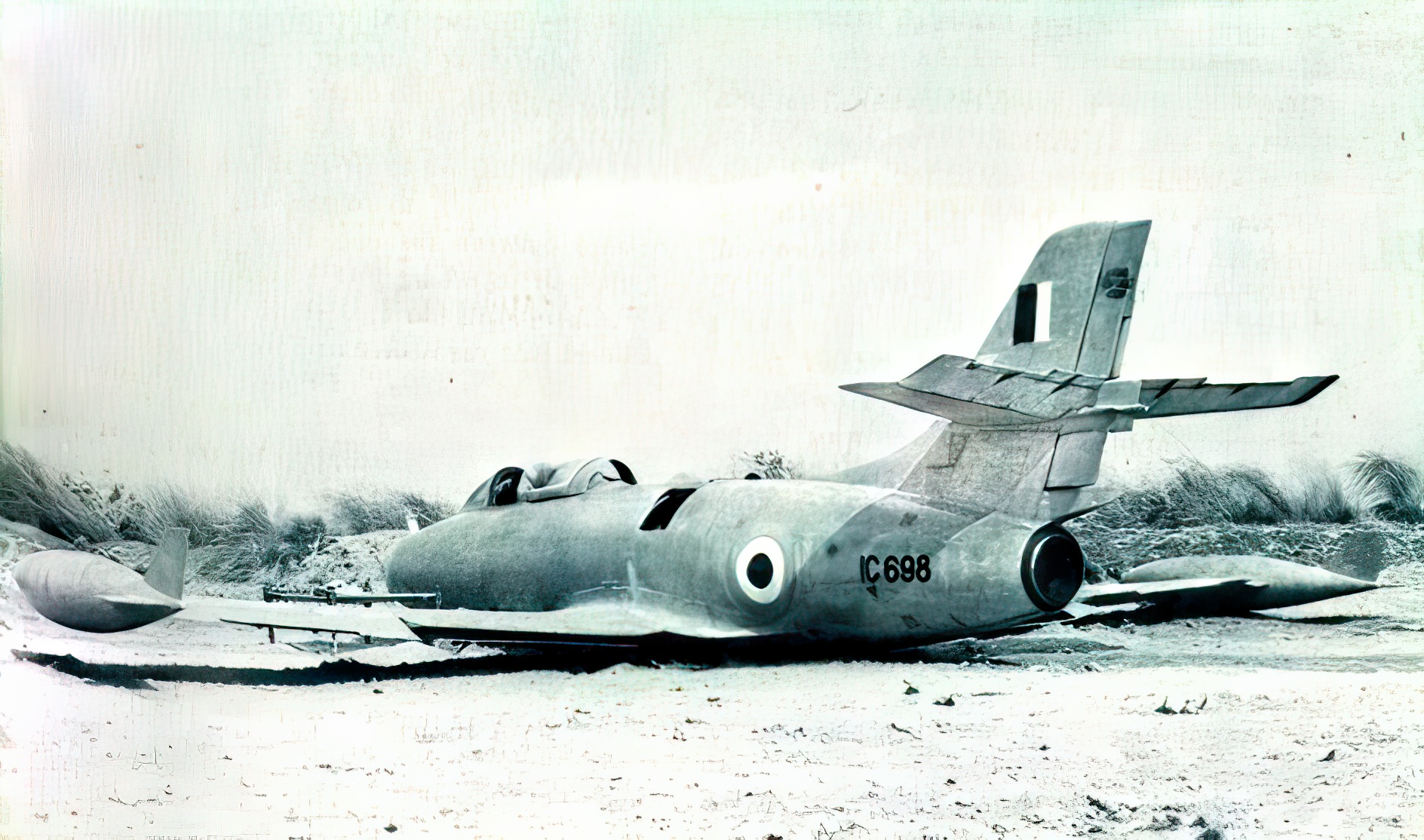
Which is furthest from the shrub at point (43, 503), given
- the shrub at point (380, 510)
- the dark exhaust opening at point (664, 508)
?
the dark exhaust opening at point (664, 508)

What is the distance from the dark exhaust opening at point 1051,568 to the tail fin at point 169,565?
22.6 feet

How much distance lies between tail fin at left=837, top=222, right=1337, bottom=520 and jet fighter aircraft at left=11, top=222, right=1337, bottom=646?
0.01 m

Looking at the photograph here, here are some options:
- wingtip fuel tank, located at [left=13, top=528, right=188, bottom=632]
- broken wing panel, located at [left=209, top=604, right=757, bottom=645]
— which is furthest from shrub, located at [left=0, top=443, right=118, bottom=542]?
broken wing panel, located at [left=209, top=604, right=757, bottom=645]

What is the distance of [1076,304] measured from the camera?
24.3 ft

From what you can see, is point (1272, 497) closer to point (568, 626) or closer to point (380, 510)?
point (568, 626)

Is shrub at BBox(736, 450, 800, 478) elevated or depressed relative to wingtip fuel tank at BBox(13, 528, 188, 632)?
elevated

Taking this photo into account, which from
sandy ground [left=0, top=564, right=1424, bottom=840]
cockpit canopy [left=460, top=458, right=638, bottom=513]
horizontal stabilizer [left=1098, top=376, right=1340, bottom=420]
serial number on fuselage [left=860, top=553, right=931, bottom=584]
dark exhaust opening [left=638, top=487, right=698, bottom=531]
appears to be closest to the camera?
sandy ground [left=0, top=564, right=1424, bottom=840]

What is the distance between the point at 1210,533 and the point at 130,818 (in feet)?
29.1

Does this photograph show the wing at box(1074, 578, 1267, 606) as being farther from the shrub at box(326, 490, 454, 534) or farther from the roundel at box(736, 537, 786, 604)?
the shrub at box(326, 490, 454, 534)

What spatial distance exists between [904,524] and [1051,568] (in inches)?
39.4

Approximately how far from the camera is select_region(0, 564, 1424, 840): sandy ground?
665 cm

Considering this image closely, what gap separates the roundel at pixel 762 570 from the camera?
27.0 ft

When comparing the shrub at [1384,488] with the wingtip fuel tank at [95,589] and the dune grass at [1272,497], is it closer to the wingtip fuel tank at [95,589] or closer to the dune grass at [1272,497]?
the dune grass at [1272,497]

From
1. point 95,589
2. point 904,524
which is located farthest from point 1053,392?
point 95,589
